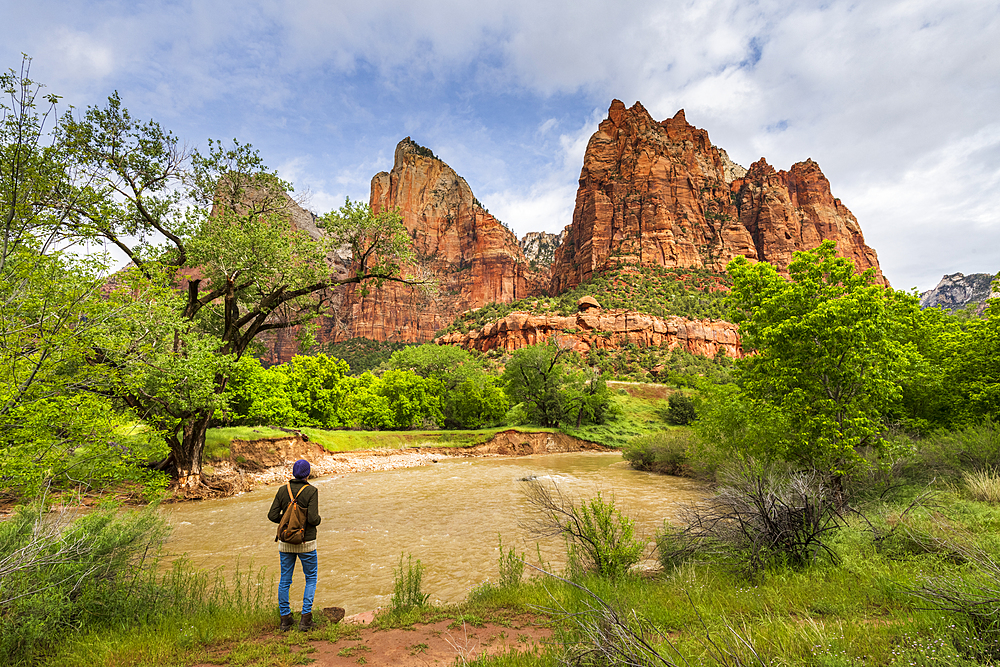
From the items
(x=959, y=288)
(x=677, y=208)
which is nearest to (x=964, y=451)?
(x=677, y=208)

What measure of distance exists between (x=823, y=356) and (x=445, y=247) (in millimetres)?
169567

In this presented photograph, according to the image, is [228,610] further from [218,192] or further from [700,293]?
[700,293]

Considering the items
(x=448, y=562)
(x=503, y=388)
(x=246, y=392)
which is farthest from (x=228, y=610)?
(x=503, y=388)

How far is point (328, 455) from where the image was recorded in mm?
25891

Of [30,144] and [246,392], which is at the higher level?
[30,144]

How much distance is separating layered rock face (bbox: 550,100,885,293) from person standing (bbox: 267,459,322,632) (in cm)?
10660

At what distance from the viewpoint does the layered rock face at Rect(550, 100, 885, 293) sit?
111m

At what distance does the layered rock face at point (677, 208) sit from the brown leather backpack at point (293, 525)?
107m

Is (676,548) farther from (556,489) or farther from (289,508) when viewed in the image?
(289,508)

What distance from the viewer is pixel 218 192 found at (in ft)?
50.8

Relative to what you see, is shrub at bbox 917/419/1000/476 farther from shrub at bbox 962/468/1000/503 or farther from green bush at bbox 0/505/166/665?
green bush at bbox 0/505/166/665

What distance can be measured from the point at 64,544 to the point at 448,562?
703 cm

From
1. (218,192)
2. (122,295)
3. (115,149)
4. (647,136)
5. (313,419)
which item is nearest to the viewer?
(122,295)

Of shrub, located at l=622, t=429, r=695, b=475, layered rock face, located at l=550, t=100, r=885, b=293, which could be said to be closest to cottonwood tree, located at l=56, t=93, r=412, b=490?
shrub, located at l=622, t=429, r=695, b=475
